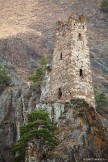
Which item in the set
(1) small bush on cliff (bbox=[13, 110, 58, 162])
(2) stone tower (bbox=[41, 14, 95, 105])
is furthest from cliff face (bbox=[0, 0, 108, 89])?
(1) small bush on cliff (bbox=[13, 110, 58, 162])

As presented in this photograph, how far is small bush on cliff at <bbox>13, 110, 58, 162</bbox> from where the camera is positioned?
39.9 m

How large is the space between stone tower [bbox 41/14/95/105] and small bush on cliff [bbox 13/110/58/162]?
6546 mm

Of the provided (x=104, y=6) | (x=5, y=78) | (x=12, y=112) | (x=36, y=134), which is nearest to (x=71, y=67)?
(x=12, y=112)

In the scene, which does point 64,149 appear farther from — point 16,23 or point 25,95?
point 16,23

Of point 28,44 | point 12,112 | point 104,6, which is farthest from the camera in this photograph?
point 104,6

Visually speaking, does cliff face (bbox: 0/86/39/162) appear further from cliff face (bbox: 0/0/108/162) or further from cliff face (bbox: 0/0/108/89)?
cliff face (bbox: 0/0/108/89)

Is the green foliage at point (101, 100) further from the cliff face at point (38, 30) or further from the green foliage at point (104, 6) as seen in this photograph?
the green foliage at point (104, 6)

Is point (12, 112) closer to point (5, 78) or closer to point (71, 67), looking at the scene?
point (5, 78)

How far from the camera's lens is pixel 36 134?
1571 inches

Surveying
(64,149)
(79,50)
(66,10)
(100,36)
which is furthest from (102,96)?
(66,10)

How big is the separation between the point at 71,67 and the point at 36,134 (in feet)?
40.2

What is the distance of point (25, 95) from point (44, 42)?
87.1 feet

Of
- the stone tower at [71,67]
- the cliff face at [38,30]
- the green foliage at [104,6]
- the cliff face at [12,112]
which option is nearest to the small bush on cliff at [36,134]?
the stone tower at [71,67]

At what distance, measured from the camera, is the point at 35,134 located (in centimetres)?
3988
